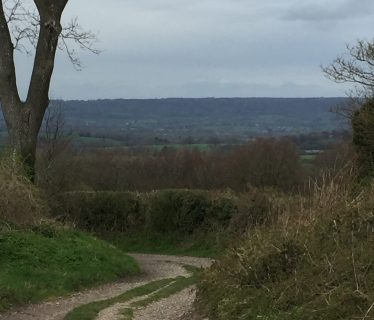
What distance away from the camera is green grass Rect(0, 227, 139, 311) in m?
12.4

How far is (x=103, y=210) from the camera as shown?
3284 cm

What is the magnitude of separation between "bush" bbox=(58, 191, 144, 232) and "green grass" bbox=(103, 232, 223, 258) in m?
0.73

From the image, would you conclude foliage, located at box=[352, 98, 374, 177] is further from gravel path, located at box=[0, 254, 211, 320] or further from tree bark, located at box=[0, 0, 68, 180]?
tree bark, located at box=[0, 0, 68, 180]

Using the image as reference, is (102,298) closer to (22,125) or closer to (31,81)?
(22,125)

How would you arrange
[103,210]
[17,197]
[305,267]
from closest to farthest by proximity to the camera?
[305,267]
[17,197]
[103,210]

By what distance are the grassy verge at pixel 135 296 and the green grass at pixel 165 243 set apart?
11.4 metres

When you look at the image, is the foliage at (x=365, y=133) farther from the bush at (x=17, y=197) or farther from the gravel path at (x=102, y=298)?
the bush at (x=17, y=197)

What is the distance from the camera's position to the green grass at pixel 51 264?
12.4 meters

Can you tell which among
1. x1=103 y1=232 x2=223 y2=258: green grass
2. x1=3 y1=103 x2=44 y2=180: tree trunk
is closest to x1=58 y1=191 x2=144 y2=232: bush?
x1=103 y1=232 x2=223 y2=258: green grass

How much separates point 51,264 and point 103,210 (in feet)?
59.1

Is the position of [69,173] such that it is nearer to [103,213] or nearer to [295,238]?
[103,213]

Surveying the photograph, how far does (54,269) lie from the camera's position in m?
14.7

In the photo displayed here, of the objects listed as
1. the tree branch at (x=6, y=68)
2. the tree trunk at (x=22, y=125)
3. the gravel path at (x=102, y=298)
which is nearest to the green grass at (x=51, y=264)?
the gravel path at (x=102, y=298)

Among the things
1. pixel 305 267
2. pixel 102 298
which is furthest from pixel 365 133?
pixel 305 267
